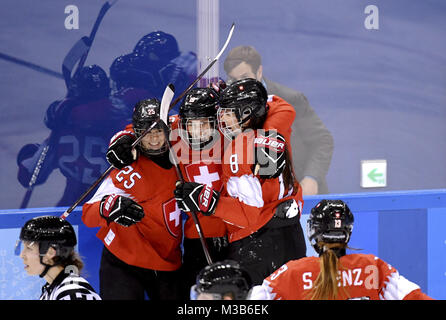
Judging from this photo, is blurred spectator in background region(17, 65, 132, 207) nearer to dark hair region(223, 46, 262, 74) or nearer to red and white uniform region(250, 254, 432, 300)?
dark hair region(223, 46, 262, 74)

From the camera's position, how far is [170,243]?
3461 mm

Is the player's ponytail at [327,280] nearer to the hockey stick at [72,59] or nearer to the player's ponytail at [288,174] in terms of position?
the player's ponytail at [288,174]

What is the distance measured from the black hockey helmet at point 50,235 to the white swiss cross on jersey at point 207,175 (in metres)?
0.72

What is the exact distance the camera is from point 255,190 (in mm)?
3045

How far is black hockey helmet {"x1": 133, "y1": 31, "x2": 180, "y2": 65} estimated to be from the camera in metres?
4.22

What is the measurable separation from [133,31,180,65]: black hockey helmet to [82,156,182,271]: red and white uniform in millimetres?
958

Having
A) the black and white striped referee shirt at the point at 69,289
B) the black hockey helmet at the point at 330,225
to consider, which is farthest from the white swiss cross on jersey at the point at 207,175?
the black and white striped referee shirt at the point at 69,289

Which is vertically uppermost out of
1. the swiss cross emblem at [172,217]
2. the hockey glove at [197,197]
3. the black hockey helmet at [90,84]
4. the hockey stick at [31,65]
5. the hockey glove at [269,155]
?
the hockey stick at [31,65]

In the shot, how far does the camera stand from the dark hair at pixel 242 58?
4.41 metres

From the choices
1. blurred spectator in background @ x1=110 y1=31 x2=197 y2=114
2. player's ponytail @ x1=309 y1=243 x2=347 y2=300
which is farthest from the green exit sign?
player's ponytail @ x1=309 y1=243 x2=347 y2=300

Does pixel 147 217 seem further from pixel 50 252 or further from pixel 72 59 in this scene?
pixel 72 59

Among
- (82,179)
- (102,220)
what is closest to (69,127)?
(82,179)
